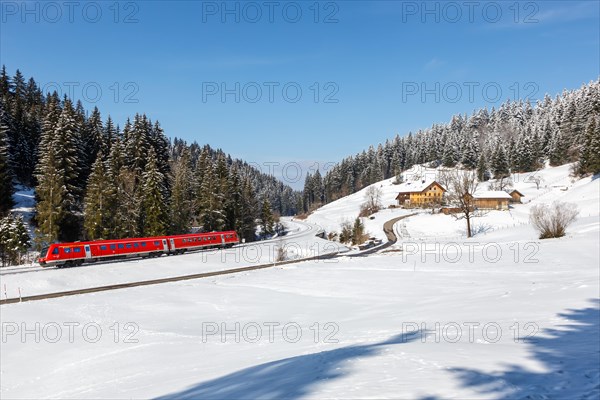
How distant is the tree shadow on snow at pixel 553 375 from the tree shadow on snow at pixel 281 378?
2820 millimetres

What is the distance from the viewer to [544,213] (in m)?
43.4

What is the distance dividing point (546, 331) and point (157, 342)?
1453 cm

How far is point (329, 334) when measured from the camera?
50.2 feet

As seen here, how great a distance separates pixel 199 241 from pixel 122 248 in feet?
32.7

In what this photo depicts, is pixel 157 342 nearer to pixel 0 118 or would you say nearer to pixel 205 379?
pixel 205 379

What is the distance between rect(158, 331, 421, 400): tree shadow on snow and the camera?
7.82 m

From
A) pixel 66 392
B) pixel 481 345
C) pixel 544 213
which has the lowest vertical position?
pixel 66 392

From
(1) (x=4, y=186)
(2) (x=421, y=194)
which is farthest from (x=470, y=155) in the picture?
(1) (x=4, y=186)

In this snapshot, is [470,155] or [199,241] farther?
[470,155]

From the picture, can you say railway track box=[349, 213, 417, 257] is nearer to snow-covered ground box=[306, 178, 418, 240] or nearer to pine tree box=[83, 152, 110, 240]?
snow-covered ground box=[306, 178, 418, 240]

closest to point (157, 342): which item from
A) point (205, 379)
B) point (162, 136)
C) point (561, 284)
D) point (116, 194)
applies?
point (205, 379)

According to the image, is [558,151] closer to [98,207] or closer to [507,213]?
[507,213]

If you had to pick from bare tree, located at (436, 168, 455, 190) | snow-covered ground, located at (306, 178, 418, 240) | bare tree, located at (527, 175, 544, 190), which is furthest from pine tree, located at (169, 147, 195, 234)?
bare tree, located at (527, 175, 544, 190)

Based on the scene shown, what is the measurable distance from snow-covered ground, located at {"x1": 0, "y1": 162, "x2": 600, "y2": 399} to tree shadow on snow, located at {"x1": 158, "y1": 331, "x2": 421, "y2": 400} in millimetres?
53
